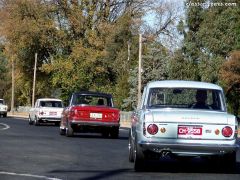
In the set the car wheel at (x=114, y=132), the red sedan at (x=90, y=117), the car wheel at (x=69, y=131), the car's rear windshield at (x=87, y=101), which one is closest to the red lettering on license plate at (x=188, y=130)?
the red sedan at (x=90, y=117)

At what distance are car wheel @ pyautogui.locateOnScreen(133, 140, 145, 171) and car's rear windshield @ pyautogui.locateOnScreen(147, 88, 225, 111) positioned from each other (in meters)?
1.12

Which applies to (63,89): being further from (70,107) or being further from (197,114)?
(197,114)

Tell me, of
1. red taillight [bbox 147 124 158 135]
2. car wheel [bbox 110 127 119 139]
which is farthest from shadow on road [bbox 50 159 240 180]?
car wheel [bbox 110 127 119 139]

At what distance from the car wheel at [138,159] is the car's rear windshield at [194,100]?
112 cm

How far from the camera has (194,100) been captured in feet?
48.5

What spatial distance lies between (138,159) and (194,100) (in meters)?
2.17

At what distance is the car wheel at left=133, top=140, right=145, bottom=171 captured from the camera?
13133 millimetres

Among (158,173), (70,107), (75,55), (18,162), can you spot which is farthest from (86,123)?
(75,55)

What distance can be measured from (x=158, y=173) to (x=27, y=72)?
186 feet

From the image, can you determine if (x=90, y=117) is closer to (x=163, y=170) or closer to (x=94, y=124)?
(x=94, y=124)

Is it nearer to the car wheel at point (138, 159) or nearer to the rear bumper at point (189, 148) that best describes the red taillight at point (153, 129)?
the rear bumper at point (189, 148)

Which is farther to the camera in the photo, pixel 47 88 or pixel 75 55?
pixel 47 88

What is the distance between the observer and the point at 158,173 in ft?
43.2

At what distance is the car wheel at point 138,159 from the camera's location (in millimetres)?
13133
